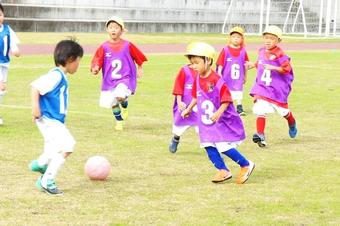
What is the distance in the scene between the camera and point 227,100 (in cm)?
862

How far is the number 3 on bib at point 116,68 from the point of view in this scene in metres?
12.7

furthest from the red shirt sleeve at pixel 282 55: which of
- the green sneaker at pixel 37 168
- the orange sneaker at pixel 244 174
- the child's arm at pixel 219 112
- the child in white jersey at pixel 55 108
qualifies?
the green sneaker at pixel 37 168

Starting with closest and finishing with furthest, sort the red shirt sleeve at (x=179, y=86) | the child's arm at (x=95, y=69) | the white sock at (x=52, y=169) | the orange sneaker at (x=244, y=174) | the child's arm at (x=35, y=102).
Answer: the child's arm at (x=35, y=102), the white sock at (x=52, y=169), the orange sneaker at (x=244, y=174), the red shirt sleeve at (x=179, y=86), the child's arm at (x=95, y=69)

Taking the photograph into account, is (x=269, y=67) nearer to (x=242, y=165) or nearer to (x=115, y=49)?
(x=115, y=49)

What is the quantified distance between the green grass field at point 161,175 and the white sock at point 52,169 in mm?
155

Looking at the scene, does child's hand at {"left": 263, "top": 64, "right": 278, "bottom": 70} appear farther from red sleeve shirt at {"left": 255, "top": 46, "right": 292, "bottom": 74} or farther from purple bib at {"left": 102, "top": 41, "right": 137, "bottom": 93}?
purple bib at {"left": 102, "top": 41, "right": 137, "bottom": 93}

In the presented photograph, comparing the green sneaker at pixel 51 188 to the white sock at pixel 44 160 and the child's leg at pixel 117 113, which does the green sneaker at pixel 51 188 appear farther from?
the child's leg at pixel 117 113

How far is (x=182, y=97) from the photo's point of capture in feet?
35.4

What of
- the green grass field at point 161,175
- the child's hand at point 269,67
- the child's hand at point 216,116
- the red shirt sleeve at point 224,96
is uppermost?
the child's hand at point 269,67

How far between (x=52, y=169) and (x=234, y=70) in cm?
720

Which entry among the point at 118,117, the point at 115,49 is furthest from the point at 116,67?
the point at 118,117

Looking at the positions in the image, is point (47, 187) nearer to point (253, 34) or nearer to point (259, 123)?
point (259, 123)

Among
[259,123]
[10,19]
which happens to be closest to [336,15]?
[10,19]

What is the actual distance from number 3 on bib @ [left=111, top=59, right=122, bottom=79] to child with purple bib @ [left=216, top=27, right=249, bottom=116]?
8.26ft
